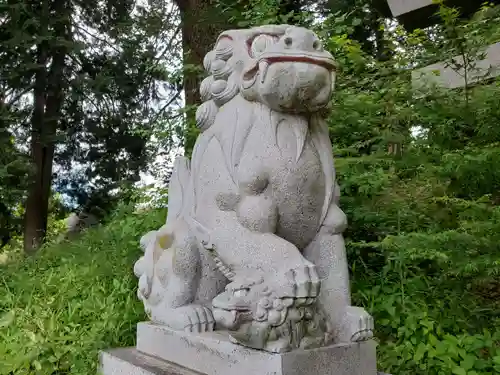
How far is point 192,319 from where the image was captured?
85.8 inches

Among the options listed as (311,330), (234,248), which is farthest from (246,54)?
(311,330)

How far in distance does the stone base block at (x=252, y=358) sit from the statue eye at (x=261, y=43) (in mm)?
1073

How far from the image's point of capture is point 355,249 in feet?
12.1

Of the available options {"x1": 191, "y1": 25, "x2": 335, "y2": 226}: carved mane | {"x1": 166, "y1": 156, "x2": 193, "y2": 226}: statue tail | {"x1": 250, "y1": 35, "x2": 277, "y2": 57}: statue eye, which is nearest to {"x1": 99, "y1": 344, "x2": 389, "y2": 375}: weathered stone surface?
{"x1": 166, "y1": 156, "x2": 193, "y2": 226}: statue tail

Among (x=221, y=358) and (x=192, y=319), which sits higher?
(x=192, y=319)

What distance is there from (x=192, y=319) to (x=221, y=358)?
275 millimetres

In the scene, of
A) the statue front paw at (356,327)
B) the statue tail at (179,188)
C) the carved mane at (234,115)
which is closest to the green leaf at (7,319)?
the statue tail at (179,188)

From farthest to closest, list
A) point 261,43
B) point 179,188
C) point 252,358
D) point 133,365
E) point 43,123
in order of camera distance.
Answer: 1. point 43,123
2. point 179,188
3. point 133,365
4. point 261,43
5. point 252,358

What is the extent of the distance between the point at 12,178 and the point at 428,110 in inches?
198

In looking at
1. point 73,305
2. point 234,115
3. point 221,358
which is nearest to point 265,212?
point 234,115

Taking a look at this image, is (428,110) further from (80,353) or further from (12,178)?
(12,178)

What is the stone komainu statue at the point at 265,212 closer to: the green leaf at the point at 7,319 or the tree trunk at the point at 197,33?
the green leaf at the point at 7,319

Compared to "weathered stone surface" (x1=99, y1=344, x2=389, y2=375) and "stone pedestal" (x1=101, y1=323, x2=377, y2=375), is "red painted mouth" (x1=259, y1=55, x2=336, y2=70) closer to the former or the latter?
"stone pedestal" (x1=101, y1=323, x2=377, y2=375)

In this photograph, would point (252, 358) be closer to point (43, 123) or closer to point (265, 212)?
point (265, 212)
